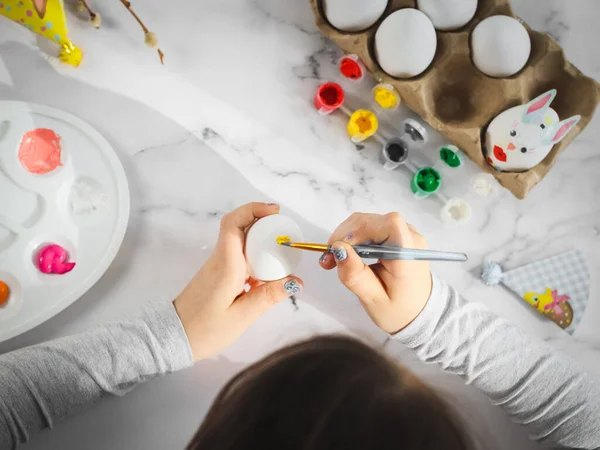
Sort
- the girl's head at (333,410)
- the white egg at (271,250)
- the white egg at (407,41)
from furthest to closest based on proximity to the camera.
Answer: the white egg at (407,41), the white egg at (271,250), the girl's head at (333,410)

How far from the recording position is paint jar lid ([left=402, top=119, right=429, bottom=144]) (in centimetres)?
70

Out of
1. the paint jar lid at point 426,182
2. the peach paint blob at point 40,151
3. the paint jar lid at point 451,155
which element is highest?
the paint jar lid at point 451,155

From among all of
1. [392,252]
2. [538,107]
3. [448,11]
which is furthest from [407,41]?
[392,252]

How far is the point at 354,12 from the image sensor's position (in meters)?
0.65

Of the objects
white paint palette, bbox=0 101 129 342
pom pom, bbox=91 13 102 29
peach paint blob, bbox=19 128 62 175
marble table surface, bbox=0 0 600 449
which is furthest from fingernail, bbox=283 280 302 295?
pom pom, bbox=91 13 102 29

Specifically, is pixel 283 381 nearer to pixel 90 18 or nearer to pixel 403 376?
pixel 403 376

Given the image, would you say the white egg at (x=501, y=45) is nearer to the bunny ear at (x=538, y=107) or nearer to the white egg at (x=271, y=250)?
the bunny ear at (x=538, y=107)

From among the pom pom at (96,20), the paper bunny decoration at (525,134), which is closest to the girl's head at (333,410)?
the paper bunny decoration at (525,134)

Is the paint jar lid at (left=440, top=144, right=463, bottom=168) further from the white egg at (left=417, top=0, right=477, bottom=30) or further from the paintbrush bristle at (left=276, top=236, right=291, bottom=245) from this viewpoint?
the paintbrush bristle at (left=276, top=236, right=291, bottom=245)

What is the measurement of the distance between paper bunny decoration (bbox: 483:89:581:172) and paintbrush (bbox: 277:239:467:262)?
205 mm

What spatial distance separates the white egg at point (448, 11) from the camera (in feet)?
2.12

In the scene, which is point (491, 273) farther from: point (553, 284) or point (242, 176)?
point (242, 176)

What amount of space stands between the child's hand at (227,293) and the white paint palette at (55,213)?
144mm

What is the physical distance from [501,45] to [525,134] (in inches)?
4.8
